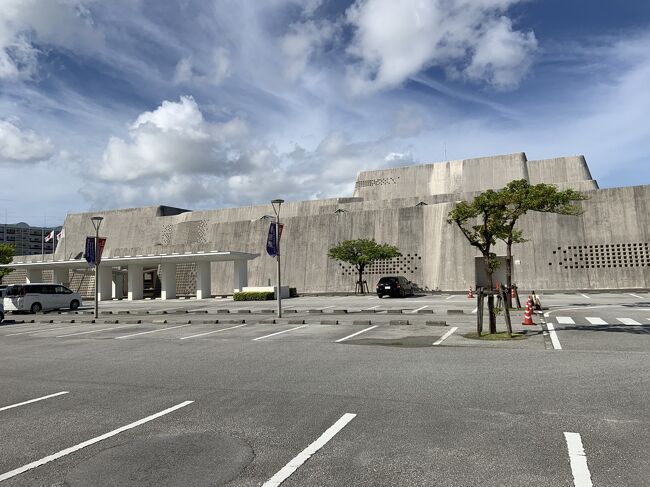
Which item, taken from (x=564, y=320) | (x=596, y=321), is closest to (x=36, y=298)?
(x=564, y=320)

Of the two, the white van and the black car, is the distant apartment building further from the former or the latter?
the black car

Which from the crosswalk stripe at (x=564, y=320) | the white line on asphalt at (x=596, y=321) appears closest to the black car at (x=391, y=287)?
the crosswalk stripe at (x=564, y=320)

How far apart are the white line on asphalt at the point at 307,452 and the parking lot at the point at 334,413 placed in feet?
0.08

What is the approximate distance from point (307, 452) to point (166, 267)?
41131mm

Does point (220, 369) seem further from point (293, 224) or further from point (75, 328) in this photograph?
point (293, 224)

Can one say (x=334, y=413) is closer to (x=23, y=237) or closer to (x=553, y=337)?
(x=553, y=337)

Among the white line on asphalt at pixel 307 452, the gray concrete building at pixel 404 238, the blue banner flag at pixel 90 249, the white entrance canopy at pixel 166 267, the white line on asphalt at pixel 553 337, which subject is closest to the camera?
the white line on asphalt at pixel 307 452

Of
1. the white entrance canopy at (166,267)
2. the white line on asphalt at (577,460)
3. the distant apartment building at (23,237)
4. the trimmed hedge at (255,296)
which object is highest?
the distant apartment building at (23,237)

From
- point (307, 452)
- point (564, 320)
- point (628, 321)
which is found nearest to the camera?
point (307, 452)

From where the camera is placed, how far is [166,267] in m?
43.8

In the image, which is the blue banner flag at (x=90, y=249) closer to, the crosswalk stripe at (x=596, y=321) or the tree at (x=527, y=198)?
the tree at (x=527, y=198)

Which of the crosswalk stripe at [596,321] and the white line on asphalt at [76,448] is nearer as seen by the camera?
the white line on asphalt at [76,448]

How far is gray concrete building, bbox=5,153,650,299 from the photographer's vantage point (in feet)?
128

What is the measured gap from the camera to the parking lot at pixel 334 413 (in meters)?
4.53
